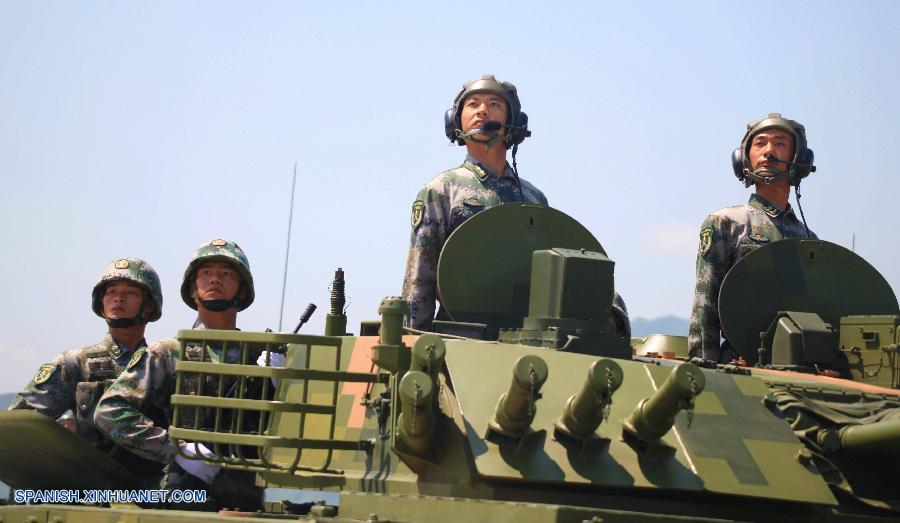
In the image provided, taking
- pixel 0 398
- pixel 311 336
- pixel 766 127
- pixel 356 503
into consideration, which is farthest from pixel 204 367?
pixel 0 398

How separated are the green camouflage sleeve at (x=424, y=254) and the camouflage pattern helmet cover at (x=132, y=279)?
104 inches

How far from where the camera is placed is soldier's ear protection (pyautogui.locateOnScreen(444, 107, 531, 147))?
13.4 m

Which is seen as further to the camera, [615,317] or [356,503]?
[615,317]

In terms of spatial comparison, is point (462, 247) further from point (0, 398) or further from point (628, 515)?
point (0, 398)

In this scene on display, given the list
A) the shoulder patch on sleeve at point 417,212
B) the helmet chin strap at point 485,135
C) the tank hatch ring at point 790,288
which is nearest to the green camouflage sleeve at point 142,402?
the shoulder patch on sleeve at point 417,212

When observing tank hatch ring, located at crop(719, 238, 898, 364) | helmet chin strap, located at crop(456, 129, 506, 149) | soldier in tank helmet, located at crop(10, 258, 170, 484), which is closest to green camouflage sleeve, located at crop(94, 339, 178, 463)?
soldier in tank helmet, located at crop(10, 258, 170, 484)

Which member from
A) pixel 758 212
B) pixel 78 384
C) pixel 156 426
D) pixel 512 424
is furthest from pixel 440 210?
pixel 512 424

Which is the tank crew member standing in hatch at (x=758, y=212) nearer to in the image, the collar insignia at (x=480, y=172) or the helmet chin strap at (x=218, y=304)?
the collar insignia at (x=480, y=172)

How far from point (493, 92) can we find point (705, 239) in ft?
9.52

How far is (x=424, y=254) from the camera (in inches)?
492

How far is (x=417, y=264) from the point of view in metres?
12.4

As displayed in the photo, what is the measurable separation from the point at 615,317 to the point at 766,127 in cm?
296

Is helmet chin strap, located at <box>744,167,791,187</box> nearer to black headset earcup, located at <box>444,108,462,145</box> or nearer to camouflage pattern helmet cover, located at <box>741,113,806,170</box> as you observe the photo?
camouflage pattern helmet cover, located at <box>741,113,806,170</box>

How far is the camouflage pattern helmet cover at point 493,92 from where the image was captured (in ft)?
43.6
